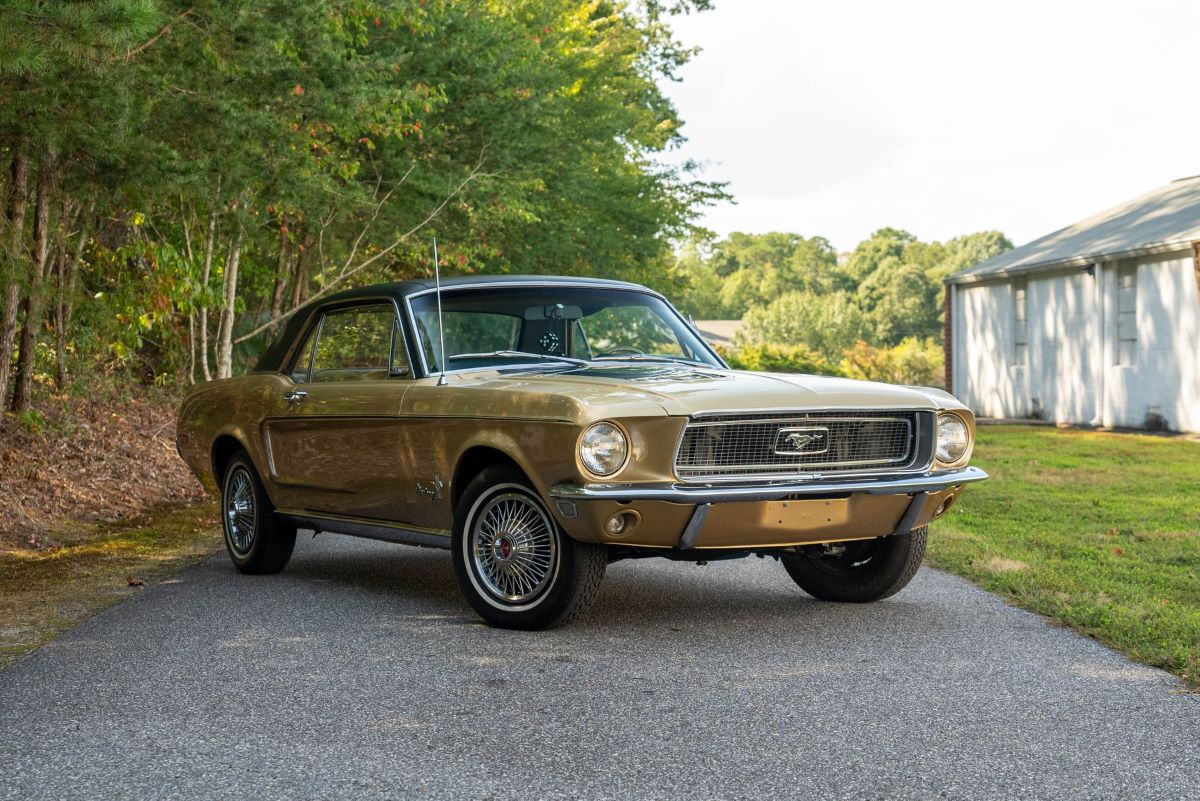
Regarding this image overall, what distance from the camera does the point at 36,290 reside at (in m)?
12.4

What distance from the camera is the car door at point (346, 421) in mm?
7328

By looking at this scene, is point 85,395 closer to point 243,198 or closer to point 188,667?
point 243,198

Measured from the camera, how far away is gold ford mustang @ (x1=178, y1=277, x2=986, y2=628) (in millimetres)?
6023

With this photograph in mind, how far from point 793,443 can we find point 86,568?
16.7 ft

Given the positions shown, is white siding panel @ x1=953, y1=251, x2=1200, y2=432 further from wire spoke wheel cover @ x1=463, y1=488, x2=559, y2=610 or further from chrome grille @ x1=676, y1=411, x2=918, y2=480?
wire spoke wheel cover @ x1=463, y1=488, x2=559, y2=610

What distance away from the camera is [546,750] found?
4488 mm

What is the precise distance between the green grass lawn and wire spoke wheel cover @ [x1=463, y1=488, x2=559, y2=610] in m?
2.59

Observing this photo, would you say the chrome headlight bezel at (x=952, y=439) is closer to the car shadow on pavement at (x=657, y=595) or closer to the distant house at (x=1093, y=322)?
the car shadow on pavement at (x=657, y=595)

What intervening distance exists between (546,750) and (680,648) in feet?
5.63

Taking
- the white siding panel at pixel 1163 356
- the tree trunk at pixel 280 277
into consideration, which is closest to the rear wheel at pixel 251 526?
the tree trunk at pixel 280 277

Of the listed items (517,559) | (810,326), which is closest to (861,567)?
(517,559)

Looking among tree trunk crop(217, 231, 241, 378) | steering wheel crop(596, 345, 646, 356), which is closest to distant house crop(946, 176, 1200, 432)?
tree trunk crop(217, 231, 241, 378)

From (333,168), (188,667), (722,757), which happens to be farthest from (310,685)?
(333,168)

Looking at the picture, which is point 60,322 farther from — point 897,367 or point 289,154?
point 897,367
